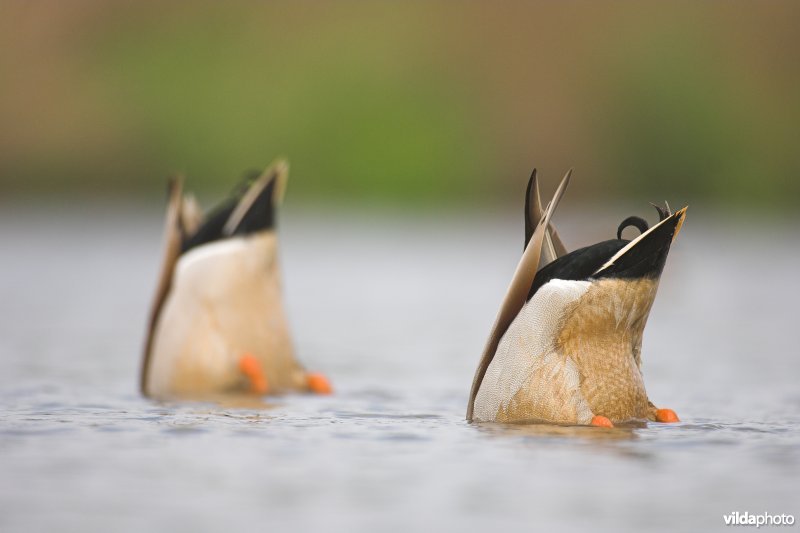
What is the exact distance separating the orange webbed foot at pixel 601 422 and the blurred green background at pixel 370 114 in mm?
19429

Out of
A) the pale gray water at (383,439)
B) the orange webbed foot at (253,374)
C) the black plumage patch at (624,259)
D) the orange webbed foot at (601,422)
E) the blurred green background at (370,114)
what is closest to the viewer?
the pale gray water at (383,439)

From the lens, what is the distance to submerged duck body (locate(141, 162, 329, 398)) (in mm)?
8078

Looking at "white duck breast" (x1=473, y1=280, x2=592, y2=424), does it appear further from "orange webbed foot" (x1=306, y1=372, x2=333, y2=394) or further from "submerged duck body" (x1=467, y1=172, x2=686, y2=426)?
"orange webbed foot" (x1=306, y1=372, x2=333, y2=394)

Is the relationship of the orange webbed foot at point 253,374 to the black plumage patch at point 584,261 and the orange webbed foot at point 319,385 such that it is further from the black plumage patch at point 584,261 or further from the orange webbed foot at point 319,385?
the black plumage patch at point 584,261

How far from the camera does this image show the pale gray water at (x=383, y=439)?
5102 mm

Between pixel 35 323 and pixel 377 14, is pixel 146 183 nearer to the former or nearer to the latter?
pixel 377 14

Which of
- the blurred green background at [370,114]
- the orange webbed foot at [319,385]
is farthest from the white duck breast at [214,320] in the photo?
the blurred green background at [370,114]

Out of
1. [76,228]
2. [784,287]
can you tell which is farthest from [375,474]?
[76,228]

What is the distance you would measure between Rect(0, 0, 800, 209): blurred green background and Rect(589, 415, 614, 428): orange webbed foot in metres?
19.4

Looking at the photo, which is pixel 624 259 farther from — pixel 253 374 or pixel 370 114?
pixel 370 114

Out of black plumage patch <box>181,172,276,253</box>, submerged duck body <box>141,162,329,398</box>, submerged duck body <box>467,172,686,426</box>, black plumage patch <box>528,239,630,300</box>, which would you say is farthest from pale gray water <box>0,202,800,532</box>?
black plumage patch <box>181,172,276,253</box>

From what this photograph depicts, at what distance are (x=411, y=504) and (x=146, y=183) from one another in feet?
71.5

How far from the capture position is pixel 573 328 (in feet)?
20.2

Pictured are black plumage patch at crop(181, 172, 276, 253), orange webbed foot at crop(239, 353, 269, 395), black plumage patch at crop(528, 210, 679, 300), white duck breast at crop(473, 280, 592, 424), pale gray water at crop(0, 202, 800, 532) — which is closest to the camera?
pale gray water at crop(0, 202, 800, 532)
